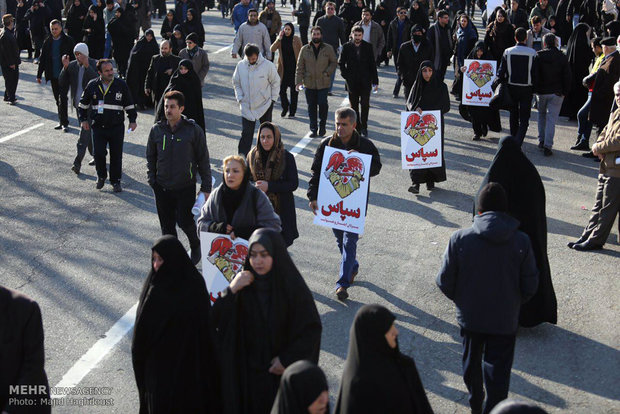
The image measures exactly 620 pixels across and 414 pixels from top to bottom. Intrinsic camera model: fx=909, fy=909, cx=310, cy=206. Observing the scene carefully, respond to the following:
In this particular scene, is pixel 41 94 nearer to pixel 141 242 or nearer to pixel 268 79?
pixel 268 79

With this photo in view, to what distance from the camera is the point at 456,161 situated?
1433cm

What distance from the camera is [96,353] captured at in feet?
25.2

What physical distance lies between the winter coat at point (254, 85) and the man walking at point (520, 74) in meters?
3.64

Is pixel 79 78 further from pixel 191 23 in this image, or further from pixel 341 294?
pixel 191 23

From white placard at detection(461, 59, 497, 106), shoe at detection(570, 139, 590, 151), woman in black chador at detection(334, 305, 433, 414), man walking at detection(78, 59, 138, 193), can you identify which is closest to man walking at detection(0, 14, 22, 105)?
man walking at detection(78, 59, 138, 193)

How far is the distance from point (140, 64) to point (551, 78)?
8099mm

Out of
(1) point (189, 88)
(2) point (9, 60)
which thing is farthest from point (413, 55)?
(2) point (9, 60)

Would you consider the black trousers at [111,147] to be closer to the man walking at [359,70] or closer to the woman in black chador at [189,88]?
the woman in black chador at [189,88]

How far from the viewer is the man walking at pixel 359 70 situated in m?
15.1

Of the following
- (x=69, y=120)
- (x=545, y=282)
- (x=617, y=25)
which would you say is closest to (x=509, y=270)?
(x=545, y=282)

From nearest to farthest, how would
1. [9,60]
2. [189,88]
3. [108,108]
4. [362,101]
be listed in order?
[108,108], [189,88], [362,101], [9,60]

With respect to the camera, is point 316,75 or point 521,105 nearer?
point 521,105

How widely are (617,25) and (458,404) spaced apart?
13.5 meters

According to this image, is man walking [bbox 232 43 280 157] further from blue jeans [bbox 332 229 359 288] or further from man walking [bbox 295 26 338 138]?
blue jeans [bbox 332 229 359 288]
